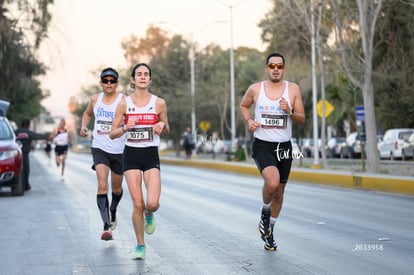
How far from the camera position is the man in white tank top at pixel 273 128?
31.7 feet

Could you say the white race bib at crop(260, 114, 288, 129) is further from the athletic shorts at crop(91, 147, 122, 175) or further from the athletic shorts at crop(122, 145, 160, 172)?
the athletic shorts at crop(91, 147, 122, 175)

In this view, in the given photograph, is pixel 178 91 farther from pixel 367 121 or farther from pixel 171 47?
pixel 367 121

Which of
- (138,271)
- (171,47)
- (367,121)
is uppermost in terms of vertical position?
(171,47)

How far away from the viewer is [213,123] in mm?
63406

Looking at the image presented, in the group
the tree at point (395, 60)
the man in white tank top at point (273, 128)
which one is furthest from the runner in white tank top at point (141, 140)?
the tree at point (395, 60)

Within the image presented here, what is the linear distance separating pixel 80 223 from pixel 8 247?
110 inches

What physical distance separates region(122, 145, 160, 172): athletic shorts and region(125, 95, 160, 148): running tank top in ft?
0.17

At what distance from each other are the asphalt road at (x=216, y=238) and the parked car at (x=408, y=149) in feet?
68.6

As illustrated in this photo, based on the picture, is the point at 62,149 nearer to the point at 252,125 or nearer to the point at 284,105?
the point at 252,125

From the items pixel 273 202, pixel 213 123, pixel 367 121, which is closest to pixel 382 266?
pixel 273 202

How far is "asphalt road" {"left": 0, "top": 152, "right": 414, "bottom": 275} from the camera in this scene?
8617 mm

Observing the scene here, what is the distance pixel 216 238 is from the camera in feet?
35.8

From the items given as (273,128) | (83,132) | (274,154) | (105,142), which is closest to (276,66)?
(273,128)

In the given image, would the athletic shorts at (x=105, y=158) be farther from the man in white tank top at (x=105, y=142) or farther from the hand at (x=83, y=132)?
the hand at (x=83, y=132)
